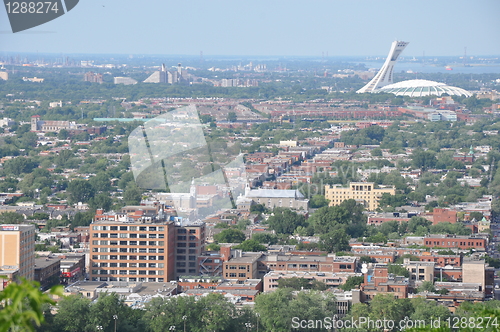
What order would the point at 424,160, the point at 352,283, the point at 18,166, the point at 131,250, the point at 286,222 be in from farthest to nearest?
the point at 424,160 < the point at 18,166 < the point at 286,222 < the point at 131,250 < the point at 352,283

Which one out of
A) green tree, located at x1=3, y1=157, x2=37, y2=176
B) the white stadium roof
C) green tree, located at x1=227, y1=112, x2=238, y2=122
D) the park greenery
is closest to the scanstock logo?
the park greenery

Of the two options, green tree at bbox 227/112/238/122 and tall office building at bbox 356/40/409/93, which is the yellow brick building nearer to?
green tree at bbox 227/112/238/122

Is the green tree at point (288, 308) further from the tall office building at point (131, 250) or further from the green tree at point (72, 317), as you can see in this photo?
the tall office building at point (131, 250)

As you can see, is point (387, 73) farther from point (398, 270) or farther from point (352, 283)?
point (352, 283)

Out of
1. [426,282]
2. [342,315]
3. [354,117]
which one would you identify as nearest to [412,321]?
[342,315]

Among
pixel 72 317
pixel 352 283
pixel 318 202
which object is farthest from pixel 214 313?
pixel 318 202
